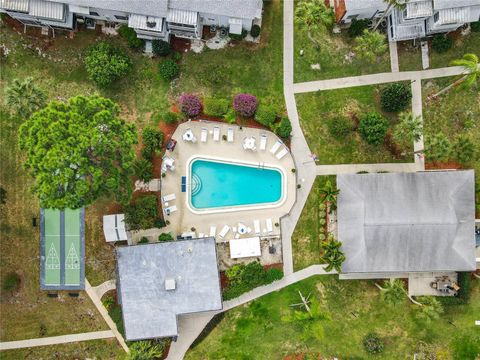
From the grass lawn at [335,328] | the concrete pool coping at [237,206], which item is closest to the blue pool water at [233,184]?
the concrete pool coping at [237,206]

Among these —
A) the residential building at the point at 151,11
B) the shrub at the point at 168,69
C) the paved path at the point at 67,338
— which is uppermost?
the residential building at the point at 151,11

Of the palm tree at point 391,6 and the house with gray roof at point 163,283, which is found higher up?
the palm tree at point 391,6

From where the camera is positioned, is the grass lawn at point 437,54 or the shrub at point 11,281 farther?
the grass lawn at point 437,54

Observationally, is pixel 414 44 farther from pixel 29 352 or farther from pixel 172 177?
pixel 29 352

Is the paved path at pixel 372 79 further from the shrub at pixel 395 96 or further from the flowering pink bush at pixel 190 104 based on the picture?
the flowering pink bush at pixel 190 104

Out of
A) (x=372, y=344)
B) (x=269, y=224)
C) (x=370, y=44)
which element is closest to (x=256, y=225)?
(x=269, y=224)

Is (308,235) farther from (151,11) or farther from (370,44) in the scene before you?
(151,11)
